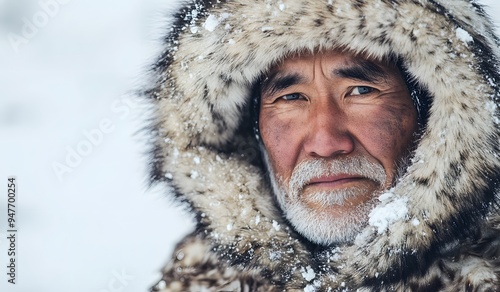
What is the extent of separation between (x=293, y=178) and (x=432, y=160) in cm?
38

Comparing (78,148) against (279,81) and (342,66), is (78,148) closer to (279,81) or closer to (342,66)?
(279,81)

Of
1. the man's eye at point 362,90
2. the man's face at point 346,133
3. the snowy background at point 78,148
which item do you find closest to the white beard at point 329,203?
the man's face at point 346,133

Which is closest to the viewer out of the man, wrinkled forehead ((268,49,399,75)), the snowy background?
the man

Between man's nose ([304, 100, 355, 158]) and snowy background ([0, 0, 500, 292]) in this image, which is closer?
man's nose ([304, 100, 355, 158])

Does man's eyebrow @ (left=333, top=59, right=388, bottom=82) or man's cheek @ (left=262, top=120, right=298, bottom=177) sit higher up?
man's eyebrow @ (left=333, top=59, right=388, bottom=82)

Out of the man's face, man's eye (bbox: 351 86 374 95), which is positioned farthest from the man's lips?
man's eye (bbox: 351 86 374 95)

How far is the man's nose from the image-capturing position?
1281 mm

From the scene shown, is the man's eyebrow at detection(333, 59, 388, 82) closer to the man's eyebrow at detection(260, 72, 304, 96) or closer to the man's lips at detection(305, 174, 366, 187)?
the man's eyebrow at detection(260, 72, 304, 96)

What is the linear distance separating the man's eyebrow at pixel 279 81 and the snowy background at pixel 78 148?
760mm

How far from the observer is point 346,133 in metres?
1.30

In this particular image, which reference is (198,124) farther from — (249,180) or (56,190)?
(56,190)

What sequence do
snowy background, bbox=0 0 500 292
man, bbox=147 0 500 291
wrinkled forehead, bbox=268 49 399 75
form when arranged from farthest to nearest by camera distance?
1. snowy background, bbox=0 0 500 292
2. wrinkled forehead, bbox=268 49 399 75
3. man, bbox=147 0 500 291

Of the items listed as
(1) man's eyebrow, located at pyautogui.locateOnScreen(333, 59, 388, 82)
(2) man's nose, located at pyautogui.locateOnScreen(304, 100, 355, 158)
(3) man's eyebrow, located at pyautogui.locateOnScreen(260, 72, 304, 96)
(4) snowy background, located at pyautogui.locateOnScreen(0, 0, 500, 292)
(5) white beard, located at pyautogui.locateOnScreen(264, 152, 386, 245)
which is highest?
(1) man's eyebrow, located at pyautogui.locateOnScreen(333, 59, 388, 82)

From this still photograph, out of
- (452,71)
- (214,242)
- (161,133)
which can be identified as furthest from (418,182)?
(161,133)
